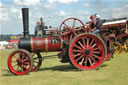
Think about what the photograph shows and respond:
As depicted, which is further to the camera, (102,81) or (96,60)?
Result: (96,60)

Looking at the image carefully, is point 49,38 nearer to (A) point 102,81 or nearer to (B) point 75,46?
(B) point 75,46

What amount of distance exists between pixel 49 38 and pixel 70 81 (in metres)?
2.58

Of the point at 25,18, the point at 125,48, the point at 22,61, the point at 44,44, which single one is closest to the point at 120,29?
the point at 125,48

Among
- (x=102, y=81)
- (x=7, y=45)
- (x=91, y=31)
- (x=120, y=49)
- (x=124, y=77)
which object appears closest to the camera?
(x=102, y=81)

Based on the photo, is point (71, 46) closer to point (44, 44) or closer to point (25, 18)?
point (44, 44)

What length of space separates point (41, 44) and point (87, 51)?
1767 millimetres

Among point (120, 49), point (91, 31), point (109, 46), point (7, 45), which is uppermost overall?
point (91, 31)

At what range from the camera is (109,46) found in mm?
7984

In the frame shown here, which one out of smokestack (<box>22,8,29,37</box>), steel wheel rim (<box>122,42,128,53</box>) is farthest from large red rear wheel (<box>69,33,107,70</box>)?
steel wheel rim (<box>122,42,128,53</box>)

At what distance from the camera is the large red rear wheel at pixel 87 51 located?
23.7ft

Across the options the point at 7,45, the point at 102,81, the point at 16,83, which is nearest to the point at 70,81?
the point at 102,81

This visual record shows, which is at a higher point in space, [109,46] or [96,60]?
[109,46]

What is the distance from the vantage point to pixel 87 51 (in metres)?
7.28

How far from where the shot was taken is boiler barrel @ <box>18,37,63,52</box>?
7449 millimetres
